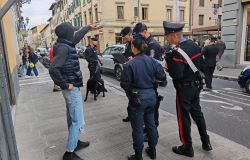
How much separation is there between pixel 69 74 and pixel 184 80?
1674 millimetres

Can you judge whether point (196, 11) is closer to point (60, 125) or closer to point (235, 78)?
point (235, 78)

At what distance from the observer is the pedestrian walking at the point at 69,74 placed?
3.35m

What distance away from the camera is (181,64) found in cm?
351

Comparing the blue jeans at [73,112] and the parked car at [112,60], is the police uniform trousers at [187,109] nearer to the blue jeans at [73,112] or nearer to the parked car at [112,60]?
the blue jeans at [73,112]

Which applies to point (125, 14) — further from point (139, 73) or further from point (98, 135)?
point (139, 73)

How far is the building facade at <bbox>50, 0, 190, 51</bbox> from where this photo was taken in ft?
102

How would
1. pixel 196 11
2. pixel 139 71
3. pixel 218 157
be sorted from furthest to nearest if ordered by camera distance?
pixel 196 11 < pixel 218 157 < pixel 139 71

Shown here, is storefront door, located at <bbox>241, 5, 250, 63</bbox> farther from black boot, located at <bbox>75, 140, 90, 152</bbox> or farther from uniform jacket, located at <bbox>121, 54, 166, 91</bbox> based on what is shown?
black boot, located at <bbox>75, 140, 90, 152</bbox>

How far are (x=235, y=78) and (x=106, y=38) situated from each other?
2275cm

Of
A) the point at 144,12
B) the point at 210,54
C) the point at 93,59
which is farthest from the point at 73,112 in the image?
the point at 144,12

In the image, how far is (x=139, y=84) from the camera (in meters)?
3.41

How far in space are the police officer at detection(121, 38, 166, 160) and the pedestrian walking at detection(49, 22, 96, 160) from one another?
72cm

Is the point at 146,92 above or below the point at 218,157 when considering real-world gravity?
above

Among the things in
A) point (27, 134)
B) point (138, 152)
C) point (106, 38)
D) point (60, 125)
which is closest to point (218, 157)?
point (138, 152)
